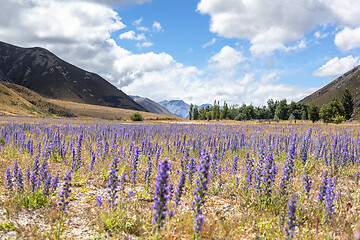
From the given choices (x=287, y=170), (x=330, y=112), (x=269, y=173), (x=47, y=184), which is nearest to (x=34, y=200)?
(x=47, y=184)

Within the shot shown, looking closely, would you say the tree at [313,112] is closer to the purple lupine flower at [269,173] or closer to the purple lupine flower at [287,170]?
the purple lupine flower at [287,170]

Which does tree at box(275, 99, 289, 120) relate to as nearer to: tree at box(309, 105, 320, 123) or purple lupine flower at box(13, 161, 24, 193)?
tree at box(309, 105, 320, 123)

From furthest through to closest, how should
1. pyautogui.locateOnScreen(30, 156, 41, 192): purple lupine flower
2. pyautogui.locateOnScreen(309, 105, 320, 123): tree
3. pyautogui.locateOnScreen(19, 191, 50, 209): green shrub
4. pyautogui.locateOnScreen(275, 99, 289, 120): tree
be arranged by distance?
1. pyautogui.locateOnScreen(275, 99, 289, 120): tree
2. pyautogui.locateOnScreen(309, 105, 320, 123): tree
3. pyautogui.locateOnScreen(30, 156, 41, 192): purple lupine flower
4. pyautogui.locateOnScreen(19, 191, 50, 209): green shrub

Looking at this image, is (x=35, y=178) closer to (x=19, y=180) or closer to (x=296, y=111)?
(x=19, y=180)

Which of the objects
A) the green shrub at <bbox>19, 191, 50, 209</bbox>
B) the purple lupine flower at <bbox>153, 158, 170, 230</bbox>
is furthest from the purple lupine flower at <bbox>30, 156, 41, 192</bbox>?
the purple lupine flower at <bbox>153, 158, 170, 230</bbox>

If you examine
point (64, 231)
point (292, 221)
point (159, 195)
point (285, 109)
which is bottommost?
point (64, 231)

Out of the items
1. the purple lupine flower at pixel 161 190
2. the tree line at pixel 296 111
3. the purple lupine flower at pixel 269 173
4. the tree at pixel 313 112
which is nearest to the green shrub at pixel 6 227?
the purple lupine flower at pixel 161 190

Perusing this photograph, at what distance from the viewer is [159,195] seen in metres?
2.99

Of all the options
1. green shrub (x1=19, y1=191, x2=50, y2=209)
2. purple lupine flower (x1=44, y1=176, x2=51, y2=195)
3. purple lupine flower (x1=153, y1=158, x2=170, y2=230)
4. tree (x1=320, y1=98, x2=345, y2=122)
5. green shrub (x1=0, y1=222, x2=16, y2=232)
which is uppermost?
tree (x1=320, y1=98, x2=345, y2=122)

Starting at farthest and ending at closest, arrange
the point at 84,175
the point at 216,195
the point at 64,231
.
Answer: the point at 84,175 → the point at 216,195 → the point at 64,231

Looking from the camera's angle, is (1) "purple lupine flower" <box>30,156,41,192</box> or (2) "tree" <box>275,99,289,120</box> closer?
(1) "purple lupine flower" <box>30,156,41,192</box>

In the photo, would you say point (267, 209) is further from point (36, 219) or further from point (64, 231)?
point (36, 219)

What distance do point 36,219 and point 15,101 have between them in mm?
89466

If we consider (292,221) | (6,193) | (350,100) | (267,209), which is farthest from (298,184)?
(350,100)
